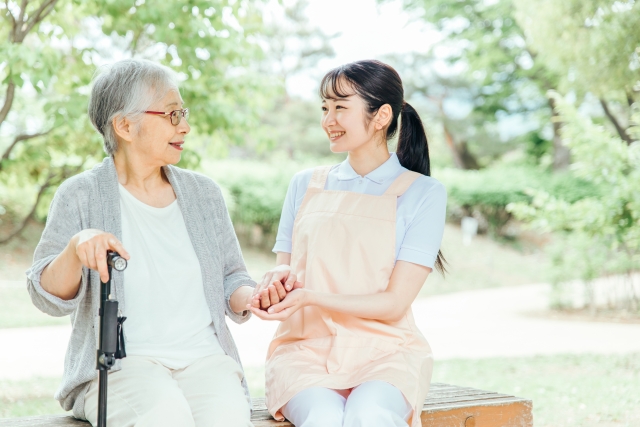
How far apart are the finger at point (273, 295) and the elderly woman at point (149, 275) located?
200 millimetres

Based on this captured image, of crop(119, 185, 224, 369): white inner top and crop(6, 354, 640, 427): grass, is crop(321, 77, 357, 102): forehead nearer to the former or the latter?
crop(119, 185, 224, 369): white inner top


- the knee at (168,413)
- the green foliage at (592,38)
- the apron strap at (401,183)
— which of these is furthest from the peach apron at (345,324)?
the green foliage at (592,38)

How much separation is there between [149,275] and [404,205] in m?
0.84

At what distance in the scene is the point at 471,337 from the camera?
838 centimetres

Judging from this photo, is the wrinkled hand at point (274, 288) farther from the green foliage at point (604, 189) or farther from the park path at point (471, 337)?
the green foliage at point (604, 189)

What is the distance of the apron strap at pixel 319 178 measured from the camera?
8.37 feet

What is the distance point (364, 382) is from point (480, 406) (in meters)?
0.49

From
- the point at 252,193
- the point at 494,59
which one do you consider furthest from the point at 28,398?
the point at 494,59

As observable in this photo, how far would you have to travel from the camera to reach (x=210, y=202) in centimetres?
244

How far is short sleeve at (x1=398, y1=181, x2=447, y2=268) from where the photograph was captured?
92.8 inches

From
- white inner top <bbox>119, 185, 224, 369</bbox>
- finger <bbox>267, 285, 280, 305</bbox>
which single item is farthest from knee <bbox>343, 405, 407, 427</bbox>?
white inner top <bbox>119, 185, 224, 369</bbox>

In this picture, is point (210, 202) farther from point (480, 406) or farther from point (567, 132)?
point (567, 132)

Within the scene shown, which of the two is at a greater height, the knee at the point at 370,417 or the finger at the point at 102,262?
Answer: the finger at the point at 102,262

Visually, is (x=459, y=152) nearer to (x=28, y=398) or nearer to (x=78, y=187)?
(x=28, y=398)
